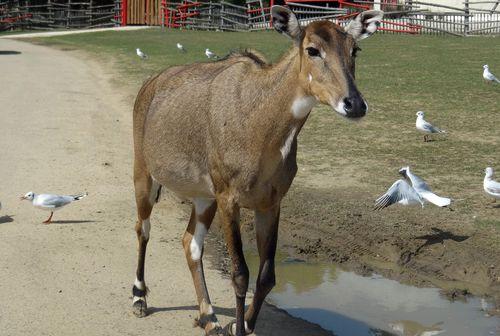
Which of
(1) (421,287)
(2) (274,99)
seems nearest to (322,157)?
(1) (421,287)

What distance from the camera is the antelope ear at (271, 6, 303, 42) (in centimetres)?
592

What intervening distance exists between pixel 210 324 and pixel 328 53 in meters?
2.41

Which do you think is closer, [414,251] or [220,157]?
[220,157]

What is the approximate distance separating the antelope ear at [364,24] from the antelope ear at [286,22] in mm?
343

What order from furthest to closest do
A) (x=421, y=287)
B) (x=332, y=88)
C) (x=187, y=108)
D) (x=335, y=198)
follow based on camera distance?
(x=335, y=198)
(x=421, y=287)
(x=187, y=108)
(x=332, y=88)

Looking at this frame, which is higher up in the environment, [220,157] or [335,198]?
[220,157]

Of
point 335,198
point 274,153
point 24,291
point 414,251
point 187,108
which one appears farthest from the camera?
point 335,198

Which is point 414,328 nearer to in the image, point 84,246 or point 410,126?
point 84,246

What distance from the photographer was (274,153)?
6.39 metres

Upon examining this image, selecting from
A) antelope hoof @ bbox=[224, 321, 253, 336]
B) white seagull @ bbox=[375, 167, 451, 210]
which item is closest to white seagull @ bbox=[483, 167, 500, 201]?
white seagull @ bbox=[375, 167, 451, 210]

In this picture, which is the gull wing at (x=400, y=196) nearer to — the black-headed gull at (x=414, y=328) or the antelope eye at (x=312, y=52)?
the black-headed gull at (x=414, y=328)

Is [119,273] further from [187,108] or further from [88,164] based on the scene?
[88,164]

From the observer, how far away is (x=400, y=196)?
9.67 metres

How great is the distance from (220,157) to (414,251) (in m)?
3.21
